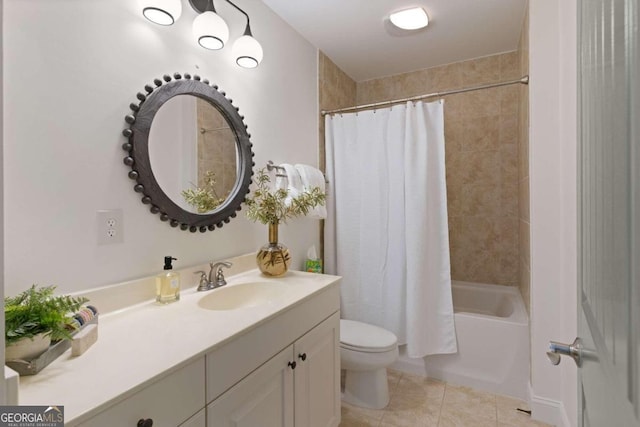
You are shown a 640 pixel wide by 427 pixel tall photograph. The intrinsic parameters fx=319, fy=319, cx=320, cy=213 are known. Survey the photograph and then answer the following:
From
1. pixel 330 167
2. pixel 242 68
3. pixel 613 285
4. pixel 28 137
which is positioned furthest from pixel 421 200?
pixel 28 137

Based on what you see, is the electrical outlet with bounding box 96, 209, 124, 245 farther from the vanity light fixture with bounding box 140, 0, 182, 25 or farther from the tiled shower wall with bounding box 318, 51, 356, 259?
the tiled shower wall with bounding box 318, 51, 356, 259

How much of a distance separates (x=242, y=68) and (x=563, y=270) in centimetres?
205


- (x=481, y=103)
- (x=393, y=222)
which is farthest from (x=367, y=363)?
(x=481, y=103)

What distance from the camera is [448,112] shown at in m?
2.95

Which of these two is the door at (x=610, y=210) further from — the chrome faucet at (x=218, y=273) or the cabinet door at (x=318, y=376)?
the chrome faucet at (x=218, y=273)

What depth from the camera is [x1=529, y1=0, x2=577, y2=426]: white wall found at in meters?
1.68

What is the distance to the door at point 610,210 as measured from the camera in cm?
40

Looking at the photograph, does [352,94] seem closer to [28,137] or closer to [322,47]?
[322,47]

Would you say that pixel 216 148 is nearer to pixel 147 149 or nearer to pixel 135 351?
→ pixel 147 149

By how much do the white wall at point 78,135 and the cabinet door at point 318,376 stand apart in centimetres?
65

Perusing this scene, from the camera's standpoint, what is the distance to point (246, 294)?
5.12 ft

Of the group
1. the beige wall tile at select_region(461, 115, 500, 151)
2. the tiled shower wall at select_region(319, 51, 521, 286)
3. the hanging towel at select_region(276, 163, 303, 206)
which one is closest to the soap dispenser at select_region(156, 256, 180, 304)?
the hanging towel at select_region(276, 163, 303, 206)

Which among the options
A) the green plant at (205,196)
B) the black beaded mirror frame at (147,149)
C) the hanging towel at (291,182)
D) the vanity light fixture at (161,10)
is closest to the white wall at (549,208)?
the hanging towel at (291,182)

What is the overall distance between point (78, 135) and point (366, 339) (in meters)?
1.73
